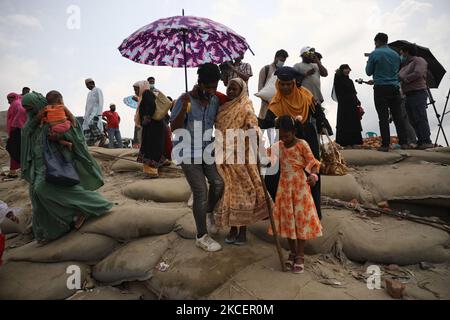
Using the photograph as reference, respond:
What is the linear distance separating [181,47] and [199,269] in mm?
2240

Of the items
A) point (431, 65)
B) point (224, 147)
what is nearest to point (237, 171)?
point (224, 147)

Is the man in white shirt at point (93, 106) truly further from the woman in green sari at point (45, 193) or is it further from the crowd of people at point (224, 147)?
the woman in green sari at point (45, 193)

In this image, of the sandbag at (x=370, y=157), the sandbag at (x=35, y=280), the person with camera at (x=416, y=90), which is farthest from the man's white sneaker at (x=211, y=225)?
the person with camera at (x=416, y=90)

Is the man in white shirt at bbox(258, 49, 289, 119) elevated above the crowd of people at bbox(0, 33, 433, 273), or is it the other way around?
the man in white shirt at bbox(258, 49, 289, 119)

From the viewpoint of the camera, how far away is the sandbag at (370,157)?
5.03 metres

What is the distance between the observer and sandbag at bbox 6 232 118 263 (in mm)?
3281

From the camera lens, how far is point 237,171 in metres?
2.96

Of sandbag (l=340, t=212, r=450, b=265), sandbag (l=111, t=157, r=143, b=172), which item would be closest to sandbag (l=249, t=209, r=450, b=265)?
sandbag (l=340, t=212, r=450, b=265)

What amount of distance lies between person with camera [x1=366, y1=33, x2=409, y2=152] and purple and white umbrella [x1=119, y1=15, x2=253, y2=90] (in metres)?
2.88

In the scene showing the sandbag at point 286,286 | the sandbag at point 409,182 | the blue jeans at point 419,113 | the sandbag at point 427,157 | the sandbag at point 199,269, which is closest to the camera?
the sandbag at point 286,286

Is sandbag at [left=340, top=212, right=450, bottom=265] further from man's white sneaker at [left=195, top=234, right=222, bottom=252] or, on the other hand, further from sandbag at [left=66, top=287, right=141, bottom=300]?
sandbag at [left=66, top=287, right=141, bottom=300]

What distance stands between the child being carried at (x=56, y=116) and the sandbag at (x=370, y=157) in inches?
165
